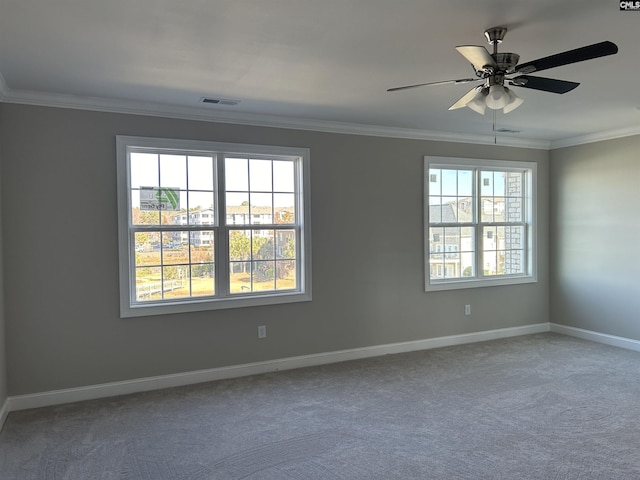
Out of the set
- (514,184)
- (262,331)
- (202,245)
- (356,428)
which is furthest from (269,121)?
(514,184)

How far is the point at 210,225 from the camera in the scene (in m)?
4.54

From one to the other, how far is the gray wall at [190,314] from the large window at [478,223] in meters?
0.17

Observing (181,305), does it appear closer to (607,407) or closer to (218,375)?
(218,375)

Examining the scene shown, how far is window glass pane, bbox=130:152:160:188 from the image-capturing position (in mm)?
4223

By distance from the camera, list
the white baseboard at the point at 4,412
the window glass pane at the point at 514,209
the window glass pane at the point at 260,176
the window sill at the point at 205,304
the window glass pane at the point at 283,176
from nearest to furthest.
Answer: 1. the white baseboard at the point at 4,412
2. the window sill at the point at 205,304
3. the window glass pane at the point at 260,176
4. the window glass pane at the point at 283,176
5. the window glass pane at the point at 514,209

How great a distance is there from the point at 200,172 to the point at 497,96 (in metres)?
2.82

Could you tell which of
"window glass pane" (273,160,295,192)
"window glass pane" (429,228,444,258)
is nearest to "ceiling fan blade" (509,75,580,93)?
"window glass pane" (273,160,295,192)

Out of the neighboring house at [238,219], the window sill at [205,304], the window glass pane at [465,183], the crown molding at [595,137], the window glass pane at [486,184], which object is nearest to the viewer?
the window sill at [205,304]

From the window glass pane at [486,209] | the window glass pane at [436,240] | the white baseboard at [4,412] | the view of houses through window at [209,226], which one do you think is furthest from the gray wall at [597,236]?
the white baseboard at [4,412]

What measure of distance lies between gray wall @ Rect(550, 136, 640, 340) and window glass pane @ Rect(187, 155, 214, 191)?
181 inches

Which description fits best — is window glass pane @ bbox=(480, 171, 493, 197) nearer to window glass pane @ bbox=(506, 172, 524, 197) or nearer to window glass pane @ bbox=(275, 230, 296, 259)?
window glass pane @ bbox=(506, 172, 524, 197)

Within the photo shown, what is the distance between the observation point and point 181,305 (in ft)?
14.2

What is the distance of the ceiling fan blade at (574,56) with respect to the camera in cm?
212

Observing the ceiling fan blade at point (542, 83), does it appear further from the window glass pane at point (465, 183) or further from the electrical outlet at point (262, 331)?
the electrical outlet at point (262, 331)
